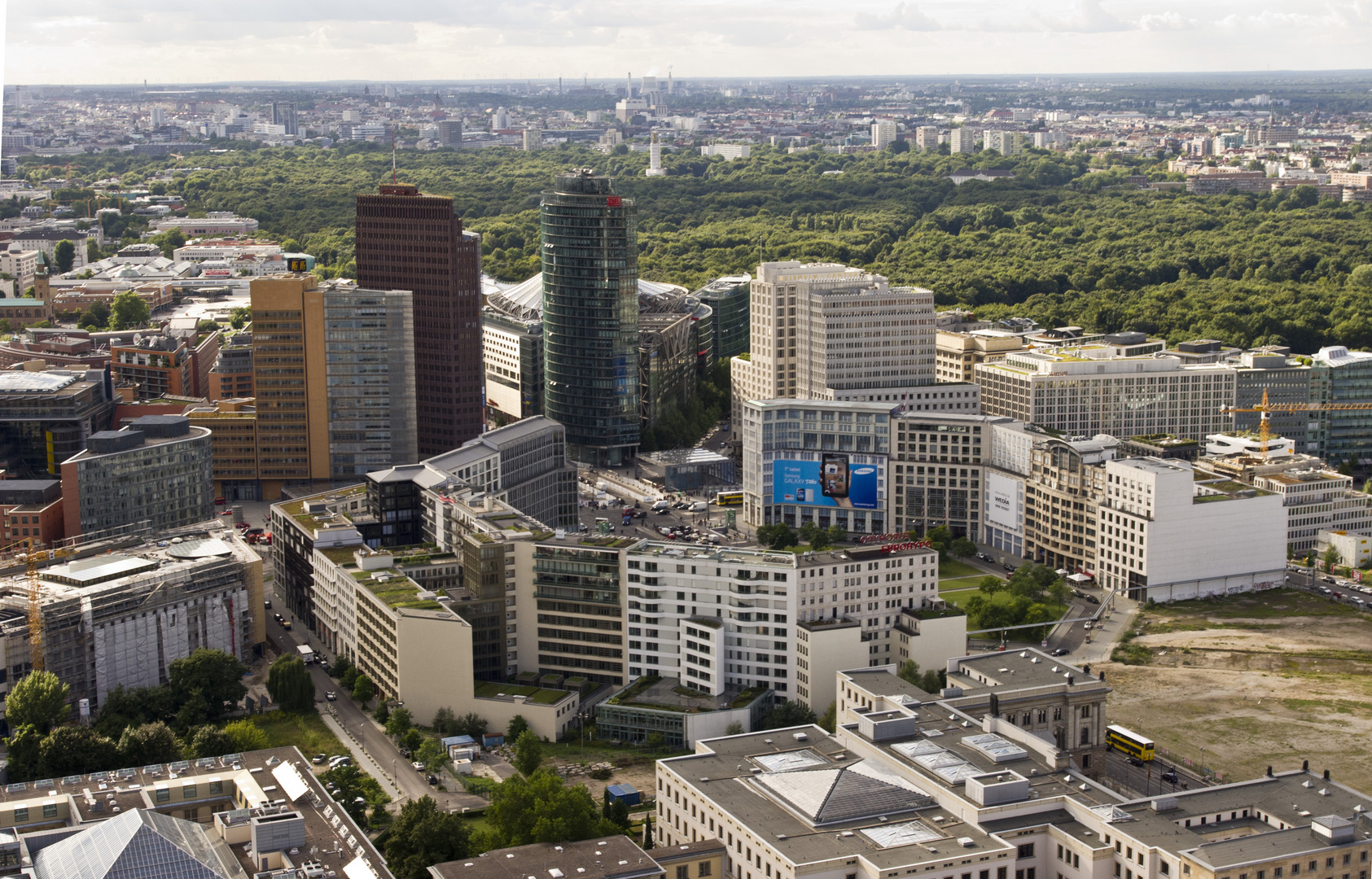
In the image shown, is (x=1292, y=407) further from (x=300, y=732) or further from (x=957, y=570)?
(x=300, y=732)

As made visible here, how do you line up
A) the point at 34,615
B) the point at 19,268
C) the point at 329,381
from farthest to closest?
1. the point at 19,268
2. the point at 329,381
3. the point at 34,615

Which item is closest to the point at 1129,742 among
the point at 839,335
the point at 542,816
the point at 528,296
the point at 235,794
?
the point at 542,816

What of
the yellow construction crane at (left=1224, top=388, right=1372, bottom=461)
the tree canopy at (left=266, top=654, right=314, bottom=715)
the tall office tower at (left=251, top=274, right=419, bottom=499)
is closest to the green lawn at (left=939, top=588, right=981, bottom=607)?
the yellow construction crane at (left=1224, top=388, right=1372, bottom=461)

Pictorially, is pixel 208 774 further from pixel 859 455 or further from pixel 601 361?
pixel 601 361

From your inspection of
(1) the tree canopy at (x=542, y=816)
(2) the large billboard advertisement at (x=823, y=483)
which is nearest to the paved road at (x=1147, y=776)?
(1) the tree canopy at (x=542, y=816)

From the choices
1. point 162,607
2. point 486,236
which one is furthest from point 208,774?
point 486,236

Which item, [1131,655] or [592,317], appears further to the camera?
[592,317]

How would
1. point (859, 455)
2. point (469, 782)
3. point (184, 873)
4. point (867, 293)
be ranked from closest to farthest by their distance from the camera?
point (184, 873) → point (469, 782) → point (859, 455) → point (867, 293)

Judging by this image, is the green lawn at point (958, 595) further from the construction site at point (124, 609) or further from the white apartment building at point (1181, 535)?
the construction site at point (124, 609)
